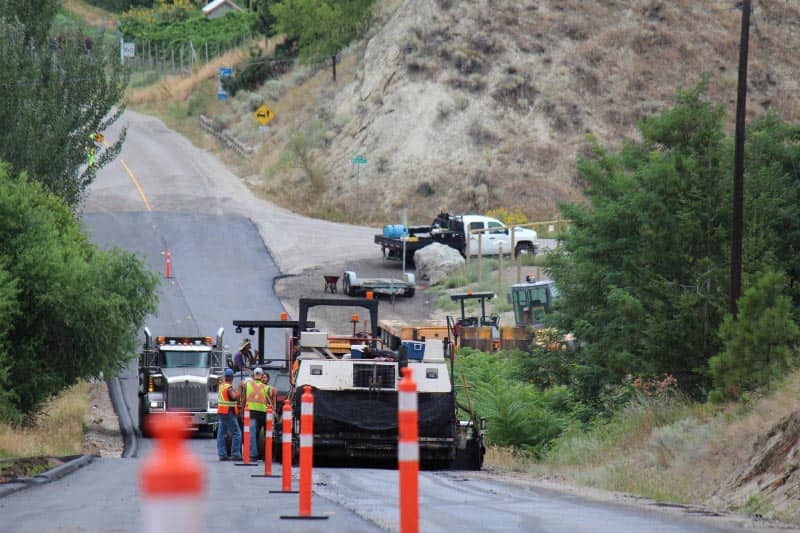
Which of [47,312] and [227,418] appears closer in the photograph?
[227,418]

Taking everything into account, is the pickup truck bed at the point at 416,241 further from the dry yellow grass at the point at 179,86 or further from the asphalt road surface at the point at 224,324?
the dry yellow grass at the point at 179,86

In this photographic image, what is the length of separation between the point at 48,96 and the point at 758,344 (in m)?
27.3

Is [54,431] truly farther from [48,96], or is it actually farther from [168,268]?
[168,268]

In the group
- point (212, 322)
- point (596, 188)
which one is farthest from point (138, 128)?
point (596, 188)

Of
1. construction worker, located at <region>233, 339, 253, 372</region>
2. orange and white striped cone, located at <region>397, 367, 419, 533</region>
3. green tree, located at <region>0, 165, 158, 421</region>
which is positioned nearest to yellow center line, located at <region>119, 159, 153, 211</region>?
green tree, located at <region>0, 165, 158, 421</region>

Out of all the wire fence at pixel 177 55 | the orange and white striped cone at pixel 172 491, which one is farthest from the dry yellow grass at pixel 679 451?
the wire fence at pixel 177 55

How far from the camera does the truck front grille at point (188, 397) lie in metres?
31.5

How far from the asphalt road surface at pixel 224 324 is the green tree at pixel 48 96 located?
707 cm

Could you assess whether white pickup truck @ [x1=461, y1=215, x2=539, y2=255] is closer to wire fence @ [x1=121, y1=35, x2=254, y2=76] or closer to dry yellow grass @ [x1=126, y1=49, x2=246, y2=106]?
dry yellow grass @ [x1=126, y1=49, x2=246, y2=106]

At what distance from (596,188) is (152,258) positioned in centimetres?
3122

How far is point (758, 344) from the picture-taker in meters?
20.5

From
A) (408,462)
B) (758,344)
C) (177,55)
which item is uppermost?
(177,55)

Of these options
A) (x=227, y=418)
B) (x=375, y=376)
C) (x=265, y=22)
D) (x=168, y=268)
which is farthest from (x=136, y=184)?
(x=375, y=376)

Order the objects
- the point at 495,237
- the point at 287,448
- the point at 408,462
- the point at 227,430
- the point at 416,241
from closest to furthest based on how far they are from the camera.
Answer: the point at 408,462 → the point at 287,448 → the point at 227,430 → the point at 416,241 → the point at 495,237
